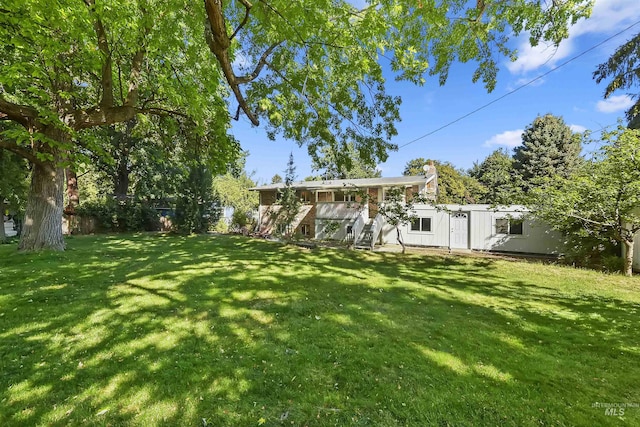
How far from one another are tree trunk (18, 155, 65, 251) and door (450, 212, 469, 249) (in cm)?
1586

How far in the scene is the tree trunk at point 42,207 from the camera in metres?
7.91

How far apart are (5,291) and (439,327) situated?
728 cm

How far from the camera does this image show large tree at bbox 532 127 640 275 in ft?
22.4

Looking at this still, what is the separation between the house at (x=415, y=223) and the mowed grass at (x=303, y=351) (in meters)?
7.05

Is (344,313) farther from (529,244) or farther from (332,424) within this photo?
(529,244)

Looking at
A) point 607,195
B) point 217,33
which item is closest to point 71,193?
point 217,33

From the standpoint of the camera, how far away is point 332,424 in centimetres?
213

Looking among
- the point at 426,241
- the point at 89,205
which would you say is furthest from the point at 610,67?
the point at 89,205

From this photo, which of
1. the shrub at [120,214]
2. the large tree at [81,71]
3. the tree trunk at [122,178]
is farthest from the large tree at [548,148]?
the tree trunk at [122,178]

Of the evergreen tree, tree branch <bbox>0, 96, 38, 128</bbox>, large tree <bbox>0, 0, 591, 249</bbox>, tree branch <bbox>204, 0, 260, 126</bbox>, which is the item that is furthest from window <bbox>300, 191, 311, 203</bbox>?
the evergreen tree

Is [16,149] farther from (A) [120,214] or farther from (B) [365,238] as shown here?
(B) [365,238]

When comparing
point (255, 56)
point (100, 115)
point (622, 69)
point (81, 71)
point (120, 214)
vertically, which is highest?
point (622, 69)

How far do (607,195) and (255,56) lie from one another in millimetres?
9991

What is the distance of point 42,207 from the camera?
794cm
